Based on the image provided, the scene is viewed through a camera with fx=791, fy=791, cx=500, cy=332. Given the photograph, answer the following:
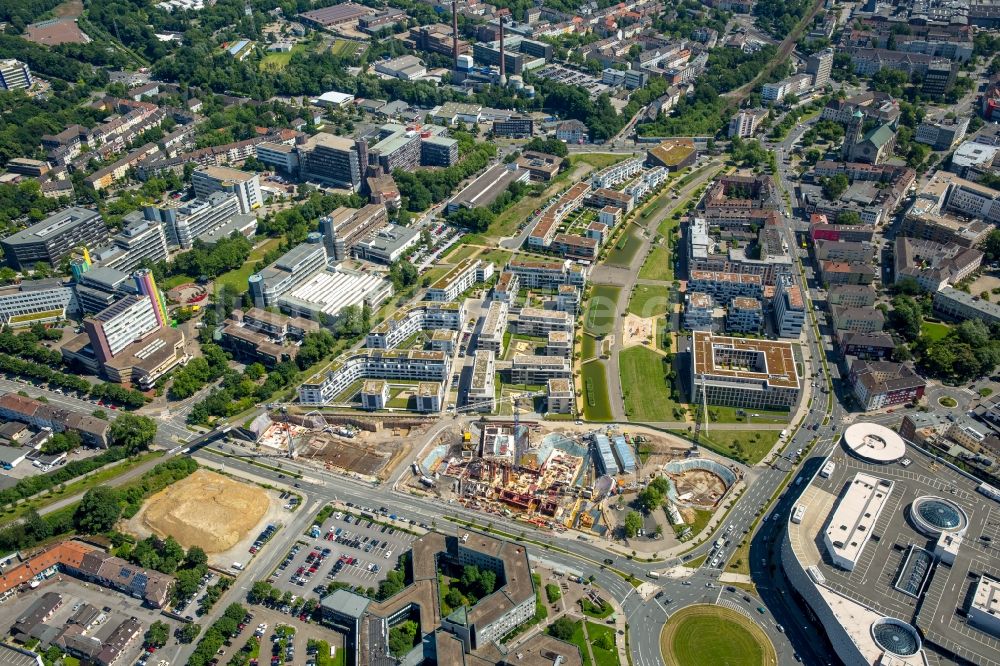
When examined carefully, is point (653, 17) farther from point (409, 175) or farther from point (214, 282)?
point (214, 282)

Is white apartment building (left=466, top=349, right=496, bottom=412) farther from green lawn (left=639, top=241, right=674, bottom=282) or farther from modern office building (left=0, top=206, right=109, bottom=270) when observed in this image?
modern office building (left=0, top=206, right=109, bottom=270)

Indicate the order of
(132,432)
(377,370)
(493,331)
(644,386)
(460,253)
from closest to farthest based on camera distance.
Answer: (132,432) < (644,386) < (377,370) < (493,331) < (460,253)

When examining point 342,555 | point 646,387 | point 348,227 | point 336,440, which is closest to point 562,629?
point 342,555

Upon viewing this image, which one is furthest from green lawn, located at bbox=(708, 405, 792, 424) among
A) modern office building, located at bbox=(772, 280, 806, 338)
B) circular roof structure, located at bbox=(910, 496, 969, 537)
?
circular roof structure, located at bbox=(910, 496, 969, 537)

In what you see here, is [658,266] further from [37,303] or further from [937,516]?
[37,303]

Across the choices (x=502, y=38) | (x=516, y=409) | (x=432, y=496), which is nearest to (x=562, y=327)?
(x=516, y=409)

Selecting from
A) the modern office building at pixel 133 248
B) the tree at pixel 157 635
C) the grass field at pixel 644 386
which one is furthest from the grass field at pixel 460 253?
the tree at pixel 157 635
